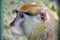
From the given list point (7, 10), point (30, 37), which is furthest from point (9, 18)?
point (30, 37)

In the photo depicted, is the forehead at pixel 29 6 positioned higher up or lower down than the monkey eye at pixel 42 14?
higher up

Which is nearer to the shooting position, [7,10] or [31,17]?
[31,17]

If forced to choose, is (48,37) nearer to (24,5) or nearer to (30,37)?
(30,37)

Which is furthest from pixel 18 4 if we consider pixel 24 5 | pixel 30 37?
pixel 30 37

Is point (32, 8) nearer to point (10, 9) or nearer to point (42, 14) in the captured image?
point (42, 14)

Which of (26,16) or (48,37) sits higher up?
(26,16)

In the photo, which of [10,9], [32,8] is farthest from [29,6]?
[10,9]

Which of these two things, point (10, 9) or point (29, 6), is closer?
point (29, 6)

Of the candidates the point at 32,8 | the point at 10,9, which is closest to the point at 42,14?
the point at 32,8

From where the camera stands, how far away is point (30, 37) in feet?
3.40

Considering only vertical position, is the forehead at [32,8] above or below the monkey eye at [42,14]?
above

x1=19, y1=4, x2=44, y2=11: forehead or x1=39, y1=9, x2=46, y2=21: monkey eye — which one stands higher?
x1=19, y1=4, x2=44, y2=11: forehead

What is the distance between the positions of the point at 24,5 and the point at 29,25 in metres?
0.13

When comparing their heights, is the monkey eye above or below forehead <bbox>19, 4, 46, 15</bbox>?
below
